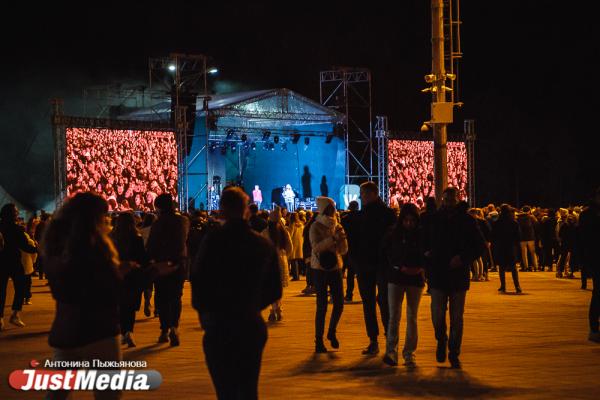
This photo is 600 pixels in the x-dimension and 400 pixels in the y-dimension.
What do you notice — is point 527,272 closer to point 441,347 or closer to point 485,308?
point 485,308

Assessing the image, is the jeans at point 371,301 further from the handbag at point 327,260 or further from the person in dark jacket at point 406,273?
the person in dark jacket at point 406,273

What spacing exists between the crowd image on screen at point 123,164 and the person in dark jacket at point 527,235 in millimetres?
11356

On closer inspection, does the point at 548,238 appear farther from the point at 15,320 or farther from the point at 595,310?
the point at 15,320

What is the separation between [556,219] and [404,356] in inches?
690

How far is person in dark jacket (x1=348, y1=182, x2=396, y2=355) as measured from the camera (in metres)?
11.5

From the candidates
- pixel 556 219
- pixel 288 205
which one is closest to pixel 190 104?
pixel 288 205

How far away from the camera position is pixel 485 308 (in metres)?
16.8

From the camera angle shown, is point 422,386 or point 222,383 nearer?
point 222,383

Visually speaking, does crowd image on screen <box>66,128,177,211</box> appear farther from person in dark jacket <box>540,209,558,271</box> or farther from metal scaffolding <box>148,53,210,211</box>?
person in dark jacket <box>540,209,558,271</box>

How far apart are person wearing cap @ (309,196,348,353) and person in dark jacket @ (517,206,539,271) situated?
13355mm

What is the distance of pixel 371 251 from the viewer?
1165cm

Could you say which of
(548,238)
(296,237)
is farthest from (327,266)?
(548,238)

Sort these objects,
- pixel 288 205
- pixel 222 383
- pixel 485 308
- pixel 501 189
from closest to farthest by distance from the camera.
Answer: pixel 222 383 < pixel 485 308 < pixel 288 205 < pixel 501 189

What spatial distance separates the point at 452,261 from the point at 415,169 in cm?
3058
